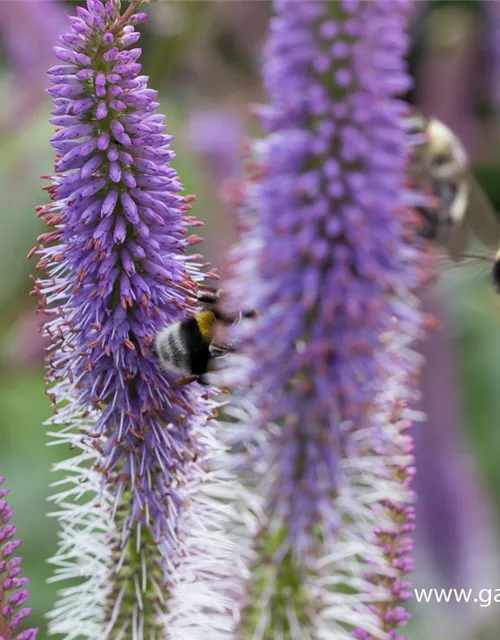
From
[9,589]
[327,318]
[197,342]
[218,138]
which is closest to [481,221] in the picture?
[197,342]

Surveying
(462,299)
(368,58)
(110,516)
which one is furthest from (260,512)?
(462,299)

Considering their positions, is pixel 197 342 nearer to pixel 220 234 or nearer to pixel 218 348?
pixel 218 348

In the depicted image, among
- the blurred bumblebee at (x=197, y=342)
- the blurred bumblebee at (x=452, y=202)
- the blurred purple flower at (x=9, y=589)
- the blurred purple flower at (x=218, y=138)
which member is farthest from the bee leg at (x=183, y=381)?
the blurred purple flower at (x=218, y=138)

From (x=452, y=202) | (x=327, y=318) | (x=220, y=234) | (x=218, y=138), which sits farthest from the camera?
(x=218, y=138)

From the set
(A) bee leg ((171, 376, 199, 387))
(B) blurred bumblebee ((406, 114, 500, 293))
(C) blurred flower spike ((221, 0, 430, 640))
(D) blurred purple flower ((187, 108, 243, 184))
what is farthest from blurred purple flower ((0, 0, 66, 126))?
(C) blurred flower spike ((221, 0, 430, 640))

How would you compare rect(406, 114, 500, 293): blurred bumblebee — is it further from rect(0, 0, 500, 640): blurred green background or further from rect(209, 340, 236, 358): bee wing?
rect(0, 0, 500, 640): blurred green background

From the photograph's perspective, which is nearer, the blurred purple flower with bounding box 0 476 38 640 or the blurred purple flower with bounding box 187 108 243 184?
the blurred purple flower with bounding box 0 476 38 640

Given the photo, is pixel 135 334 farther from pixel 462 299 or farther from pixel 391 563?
pixel 462 299
